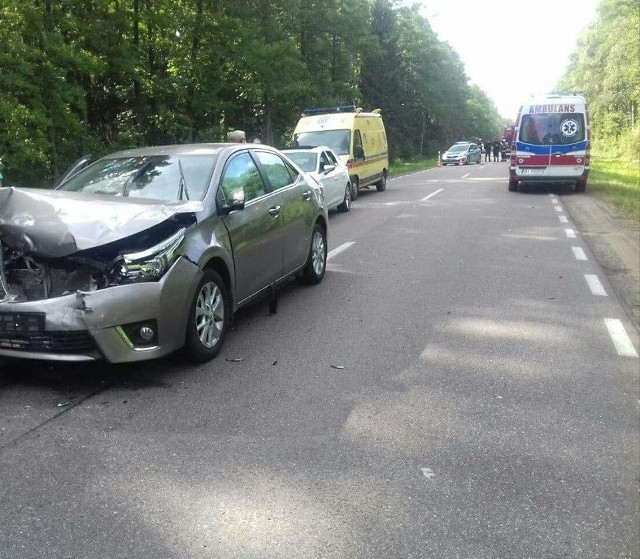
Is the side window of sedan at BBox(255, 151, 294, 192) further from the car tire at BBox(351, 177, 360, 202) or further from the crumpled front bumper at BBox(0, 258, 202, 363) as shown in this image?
the car tire at BBox(351, 177, 360, 202)

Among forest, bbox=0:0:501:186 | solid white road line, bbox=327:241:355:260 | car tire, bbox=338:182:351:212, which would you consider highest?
forest, bbox=0:0:501:186

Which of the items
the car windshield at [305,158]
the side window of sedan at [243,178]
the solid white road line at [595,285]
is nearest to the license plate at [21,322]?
the side window of sedan at [243,178]

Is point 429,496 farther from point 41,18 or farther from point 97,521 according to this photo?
point 41,18

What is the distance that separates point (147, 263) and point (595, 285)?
574 centimetres

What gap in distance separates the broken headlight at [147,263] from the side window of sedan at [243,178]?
114 cm

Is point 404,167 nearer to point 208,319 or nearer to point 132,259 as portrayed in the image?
point 208,319

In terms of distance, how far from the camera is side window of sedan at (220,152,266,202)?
6156 mm

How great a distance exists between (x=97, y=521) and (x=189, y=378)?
2011 mm

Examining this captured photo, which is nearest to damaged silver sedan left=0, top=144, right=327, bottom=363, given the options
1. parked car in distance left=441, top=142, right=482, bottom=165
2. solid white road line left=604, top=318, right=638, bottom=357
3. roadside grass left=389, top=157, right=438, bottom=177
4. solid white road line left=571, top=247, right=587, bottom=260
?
solid white road line left=604, top=318, right=638, bottom=357

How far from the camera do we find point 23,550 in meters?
2.93

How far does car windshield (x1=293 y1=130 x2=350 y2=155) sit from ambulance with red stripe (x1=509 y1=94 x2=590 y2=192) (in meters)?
5.18

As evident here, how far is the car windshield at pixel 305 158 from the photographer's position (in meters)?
15.1

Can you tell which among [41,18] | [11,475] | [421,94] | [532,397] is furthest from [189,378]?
[421,94]

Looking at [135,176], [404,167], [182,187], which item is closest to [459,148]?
[404,167]
